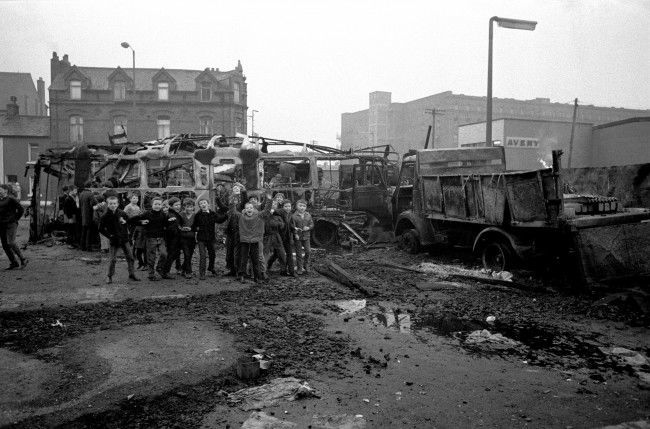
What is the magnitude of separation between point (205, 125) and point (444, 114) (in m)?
30.2

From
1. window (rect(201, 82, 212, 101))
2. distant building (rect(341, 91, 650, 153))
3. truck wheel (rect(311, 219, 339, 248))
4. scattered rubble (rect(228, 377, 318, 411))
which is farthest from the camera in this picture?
distant building (rect(341, 91, 650, 153))

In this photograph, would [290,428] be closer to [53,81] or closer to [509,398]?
[509,398]

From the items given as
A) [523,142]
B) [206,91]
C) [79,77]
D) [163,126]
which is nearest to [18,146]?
Answer: [79,77]

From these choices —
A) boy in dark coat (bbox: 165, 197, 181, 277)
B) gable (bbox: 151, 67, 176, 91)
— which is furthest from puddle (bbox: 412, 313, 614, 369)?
gable (bbox: 151, 67, 176, 91)

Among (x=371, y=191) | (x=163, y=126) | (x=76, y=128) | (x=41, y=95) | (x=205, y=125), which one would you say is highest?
(x=41, y=95)

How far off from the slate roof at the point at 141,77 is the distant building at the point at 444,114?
1113 inches

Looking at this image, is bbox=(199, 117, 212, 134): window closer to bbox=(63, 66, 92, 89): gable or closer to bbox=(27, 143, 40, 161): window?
bbox=(63, 66, 92, 89): gable

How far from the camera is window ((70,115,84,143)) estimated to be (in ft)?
120

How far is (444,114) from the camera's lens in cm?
5650

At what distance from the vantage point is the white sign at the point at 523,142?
33.8m

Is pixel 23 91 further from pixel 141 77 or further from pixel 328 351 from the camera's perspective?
pixel 328 351

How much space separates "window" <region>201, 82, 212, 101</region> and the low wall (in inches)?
1281

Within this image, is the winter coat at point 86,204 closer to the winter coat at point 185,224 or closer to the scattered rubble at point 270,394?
the winter coat at point 185,224

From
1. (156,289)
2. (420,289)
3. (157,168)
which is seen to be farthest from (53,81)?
(420,289)
